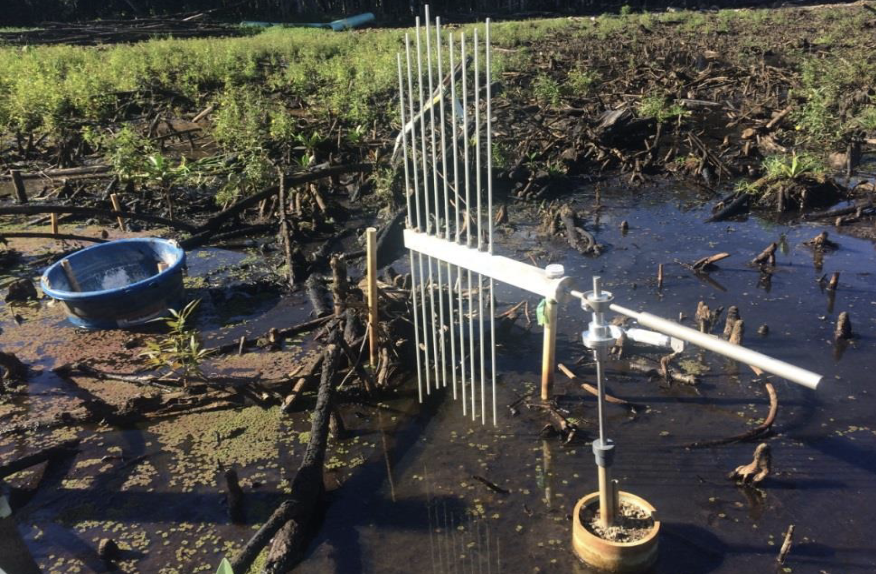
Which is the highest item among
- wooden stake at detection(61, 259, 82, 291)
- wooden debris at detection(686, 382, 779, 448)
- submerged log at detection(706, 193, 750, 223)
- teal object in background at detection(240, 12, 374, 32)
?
teal object in background at detection(240, 12, 374, 32)

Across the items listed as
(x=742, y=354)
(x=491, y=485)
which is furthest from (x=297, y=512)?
(x=742, y=354)

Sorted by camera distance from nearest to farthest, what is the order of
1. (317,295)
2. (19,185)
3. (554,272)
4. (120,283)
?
1. (554,272)
2. (317,295)
3. (120,283)
4. (19,185)

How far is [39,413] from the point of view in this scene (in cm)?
639

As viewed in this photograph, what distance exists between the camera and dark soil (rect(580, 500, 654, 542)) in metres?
4.30

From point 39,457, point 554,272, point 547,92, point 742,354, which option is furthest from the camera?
point 547,92

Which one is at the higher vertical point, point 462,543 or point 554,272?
point 554,272

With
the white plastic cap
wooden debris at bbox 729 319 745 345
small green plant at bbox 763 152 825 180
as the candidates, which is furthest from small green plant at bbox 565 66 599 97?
the white plastic cap

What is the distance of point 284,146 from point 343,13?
2344 centimetres

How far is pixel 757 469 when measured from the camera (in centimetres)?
494

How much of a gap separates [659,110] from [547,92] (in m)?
2.80

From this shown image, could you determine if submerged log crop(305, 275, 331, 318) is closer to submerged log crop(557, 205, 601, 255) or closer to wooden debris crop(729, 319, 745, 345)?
submerged log crop(557, 205, 601, 255)

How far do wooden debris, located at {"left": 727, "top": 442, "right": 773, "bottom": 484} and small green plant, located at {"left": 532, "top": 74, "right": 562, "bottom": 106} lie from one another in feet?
38.4

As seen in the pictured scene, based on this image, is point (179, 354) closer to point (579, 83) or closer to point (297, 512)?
point (297, 512)

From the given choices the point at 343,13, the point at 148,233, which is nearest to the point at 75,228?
the point at 148,233
